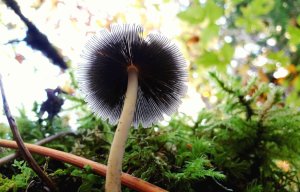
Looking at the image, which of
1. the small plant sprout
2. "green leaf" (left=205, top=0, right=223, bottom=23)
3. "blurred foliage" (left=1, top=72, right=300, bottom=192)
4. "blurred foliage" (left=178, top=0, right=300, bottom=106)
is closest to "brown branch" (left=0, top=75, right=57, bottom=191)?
"blurred foliage" (left=1, top=72, right=300, bottom=192)

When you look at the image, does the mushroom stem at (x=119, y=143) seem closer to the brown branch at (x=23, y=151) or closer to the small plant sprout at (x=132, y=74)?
the small plant sprout at (x=132, y=74)

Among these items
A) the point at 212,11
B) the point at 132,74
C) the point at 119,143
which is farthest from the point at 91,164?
the point at 212,11

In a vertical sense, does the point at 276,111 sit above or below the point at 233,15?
below

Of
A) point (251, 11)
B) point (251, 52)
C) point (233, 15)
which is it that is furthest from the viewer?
point (251, 52)

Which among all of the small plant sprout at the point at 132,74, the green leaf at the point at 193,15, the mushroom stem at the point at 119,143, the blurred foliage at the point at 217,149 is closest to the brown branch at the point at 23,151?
the blurred foliage at the point at 217,149

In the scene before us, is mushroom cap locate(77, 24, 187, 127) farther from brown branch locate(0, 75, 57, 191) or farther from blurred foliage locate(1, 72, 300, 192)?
brown branch locate(0, 75, 57, 191)

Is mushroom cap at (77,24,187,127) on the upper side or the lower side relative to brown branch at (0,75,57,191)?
upper

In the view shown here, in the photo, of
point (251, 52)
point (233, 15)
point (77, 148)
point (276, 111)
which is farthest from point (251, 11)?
point (251, 52)

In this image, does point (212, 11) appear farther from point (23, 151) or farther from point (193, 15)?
point (23, 151)

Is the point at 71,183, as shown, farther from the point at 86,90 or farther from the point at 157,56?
the point at 157,56
